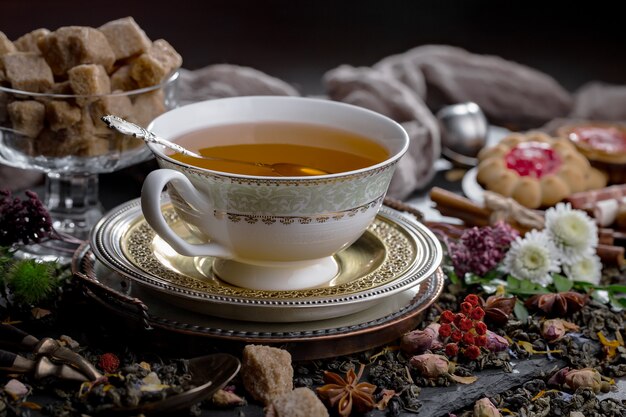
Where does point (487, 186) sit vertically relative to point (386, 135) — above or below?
below

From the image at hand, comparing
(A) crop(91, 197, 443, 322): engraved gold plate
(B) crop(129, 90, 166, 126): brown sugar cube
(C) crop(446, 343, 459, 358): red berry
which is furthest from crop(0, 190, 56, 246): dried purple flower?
(C) crop(446, 343, 459, 358): red berry

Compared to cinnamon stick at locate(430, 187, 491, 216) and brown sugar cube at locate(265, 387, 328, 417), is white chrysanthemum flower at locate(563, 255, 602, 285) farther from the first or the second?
brown sugar cube at locate(265, 387, 328, 417)

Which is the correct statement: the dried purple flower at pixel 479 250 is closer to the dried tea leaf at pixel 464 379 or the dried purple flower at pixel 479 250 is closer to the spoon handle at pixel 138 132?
the dried tea leaf at pixel 464 379

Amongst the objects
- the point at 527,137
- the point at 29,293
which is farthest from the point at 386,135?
the point at 527,137

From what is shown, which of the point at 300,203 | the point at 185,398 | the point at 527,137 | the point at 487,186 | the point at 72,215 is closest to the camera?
the point at 185,398

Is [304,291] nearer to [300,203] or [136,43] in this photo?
[300,203]

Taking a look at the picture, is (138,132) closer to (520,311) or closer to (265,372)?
(265,372)

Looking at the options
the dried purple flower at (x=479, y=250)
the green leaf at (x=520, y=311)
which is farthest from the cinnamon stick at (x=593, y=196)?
the green leaf at (x=520, y=311)
